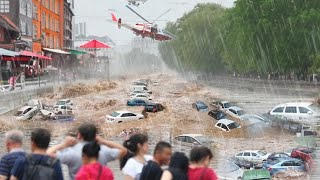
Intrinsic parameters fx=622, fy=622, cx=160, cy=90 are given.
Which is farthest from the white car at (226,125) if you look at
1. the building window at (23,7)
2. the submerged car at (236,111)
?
the building window at (23,7)

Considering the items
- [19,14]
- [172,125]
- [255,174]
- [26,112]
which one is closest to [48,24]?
[19,14]

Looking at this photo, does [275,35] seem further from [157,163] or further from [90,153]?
[90,153]

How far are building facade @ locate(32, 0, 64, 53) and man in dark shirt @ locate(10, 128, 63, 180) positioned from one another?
240ft

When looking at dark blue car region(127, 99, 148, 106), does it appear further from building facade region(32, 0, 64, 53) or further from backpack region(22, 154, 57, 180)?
backpack region(22, 154, 57, 180)

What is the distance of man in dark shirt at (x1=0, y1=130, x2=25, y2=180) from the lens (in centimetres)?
697

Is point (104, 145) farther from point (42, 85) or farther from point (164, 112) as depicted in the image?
point (42, 85)

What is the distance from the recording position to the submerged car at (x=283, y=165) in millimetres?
23141

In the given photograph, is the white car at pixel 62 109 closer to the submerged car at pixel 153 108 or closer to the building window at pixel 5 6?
the submerged car at pixel 153 108

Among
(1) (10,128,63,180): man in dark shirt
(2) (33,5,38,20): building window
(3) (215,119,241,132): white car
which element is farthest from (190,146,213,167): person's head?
(2) (33,5,38,20): building window

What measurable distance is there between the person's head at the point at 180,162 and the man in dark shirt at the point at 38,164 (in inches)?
48.5

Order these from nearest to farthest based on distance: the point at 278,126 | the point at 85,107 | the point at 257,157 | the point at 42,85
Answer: the point at 257,157, the point at 278,126, the point at 85,107, the point at 42,85

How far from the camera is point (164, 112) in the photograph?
160 ft

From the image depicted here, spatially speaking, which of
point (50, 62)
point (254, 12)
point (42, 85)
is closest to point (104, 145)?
point (42, 85)

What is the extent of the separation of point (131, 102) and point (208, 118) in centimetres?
1072
